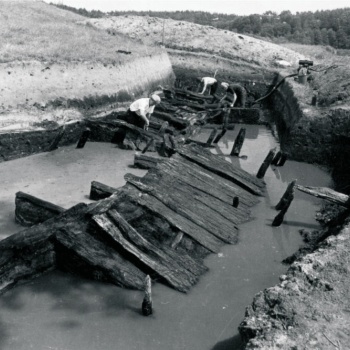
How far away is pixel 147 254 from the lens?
6.57 metres

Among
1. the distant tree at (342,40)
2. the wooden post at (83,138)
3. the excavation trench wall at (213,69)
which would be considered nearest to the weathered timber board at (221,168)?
the wooden post at (83,138)

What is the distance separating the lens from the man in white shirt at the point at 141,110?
46.1ft

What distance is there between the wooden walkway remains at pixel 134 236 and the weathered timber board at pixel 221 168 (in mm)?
1334

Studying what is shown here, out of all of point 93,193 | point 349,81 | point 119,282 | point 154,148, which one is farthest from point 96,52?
point 119,282

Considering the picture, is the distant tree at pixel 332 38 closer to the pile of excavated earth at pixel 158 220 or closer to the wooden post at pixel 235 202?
the pile of excavated earth at pixel 158 220

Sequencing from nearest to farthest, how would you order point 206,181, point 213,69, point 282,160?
point 206,181
point 282,160
point 213,69

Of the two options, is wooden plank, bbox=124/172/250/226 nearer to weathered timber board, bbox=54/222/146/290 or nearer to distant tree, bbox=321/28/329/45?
weathered timber board, bbox=54/222/146/290

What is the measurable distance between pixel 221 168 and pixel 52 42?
12574mm

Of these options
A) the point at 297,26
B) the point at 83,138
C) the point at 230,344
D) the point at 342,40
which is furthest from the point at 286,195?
the point at 297,26

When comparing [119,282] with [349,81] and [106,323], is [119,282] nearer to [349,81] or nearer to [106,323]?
[106,323]

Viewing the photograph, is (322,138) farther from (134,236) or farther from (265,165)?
(134,236)

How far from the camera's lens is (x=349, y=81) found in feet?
50.6

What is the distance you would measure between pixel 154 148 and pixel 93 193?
505 cm

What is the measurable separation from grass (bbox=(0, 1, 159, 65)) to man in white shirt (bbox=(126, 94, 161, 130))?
159 inches
